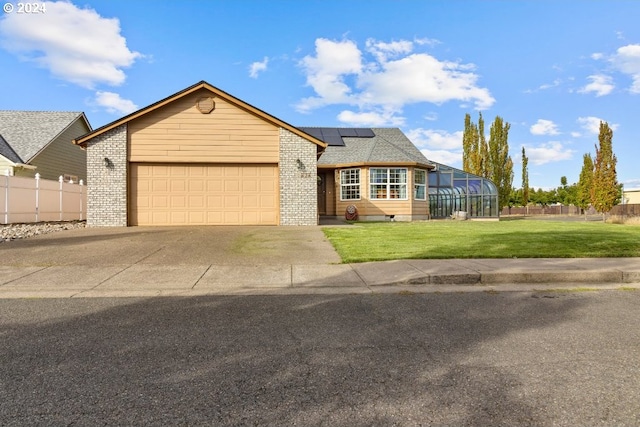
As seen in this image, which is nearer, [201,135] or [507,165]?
[201,135]

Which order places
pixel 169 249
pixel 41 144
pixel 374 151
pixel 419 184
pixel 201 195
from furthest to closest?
pixel 41 144
pixel 374 151
pixel 419 184
pixel 201 195
pixel 169 249

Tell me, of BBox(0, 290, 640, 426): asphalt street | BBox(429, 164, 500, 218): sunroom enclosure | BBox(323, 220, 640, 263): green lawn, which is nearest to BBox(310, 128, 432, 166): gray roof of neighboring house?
BBox(429, 164, 500, 218): sunroom enclosure

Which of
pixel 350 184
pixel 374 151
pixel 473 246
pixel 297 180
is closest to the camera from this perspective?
pixel 473 246

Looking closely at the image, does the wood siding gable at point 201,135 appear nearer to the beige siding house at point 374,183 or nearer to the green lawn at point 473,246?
the green lawn at point 473,246

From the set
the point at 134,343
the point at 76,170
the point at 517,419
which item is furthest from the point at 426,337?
the point at 76,170

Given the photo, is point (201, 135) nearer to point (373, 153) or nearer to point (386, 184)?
point (373, 153)

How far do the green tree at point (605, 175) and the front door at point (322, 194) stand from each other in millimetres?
18537

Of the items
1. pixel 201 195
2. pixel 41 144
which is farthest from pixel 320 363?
pixel 41 144

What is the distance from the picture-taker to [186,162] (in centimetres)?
1555

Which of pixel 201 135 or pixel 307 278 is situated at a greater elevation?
pixel 201 135

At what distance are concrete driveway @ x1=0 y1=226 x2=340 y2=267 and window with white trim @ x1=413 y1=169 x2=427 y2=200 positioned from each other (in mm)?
11119

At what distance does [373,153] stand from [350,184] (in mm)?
2273

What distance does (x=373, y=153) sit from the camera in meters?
22.2

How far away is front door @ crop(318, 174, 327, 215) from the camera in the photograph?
934 inches
